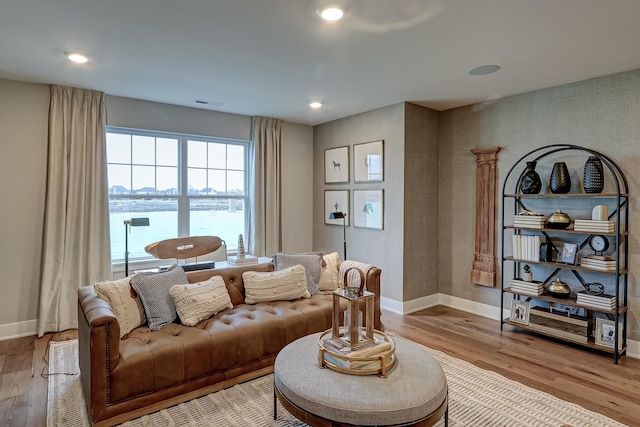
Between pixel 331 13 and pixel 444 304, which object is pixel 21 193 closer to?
pixel 331 13

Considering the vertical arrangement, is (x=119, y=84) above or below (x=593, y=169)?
above

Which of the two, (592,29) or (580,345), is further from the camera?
(580,345)

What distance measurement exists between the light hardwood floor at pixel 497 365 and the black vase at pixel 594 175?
146cm

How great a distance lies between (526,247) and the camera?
3.67 metres

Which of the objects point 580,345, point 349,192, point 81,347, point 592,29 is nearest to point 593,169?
point 592,29

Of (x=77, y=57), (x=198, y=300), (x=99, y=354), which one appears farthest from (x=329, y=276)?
(x=77, y=57)

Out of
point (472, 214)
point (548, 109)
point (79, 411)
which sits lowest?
point (79, 411)

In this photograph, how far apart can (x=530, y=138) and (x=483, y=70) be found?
113cm

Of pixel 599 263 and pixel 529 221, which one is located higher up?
pixel 529 221

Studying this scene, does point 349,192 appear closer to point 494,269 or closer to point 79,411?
point 494,269

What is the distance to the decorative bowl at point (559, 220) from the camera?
3395mm

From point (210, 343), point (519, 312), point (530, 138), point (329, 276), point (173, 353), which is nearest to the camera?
point (173, 353)

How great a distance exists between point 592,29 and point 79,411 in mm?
4118

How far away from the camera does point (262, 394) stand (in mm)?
2484
